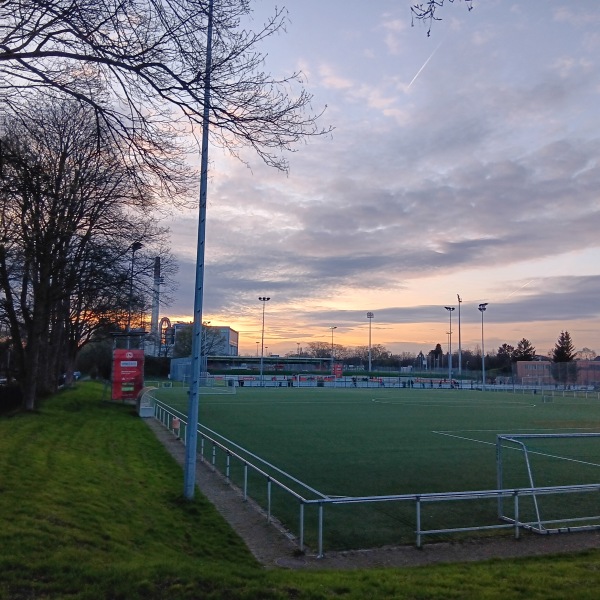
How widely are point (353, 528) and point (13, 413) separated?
17.7 meters

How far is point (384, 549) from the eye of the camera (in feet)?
31.8

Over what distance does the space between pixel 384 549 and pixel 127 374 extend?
28.0 meters

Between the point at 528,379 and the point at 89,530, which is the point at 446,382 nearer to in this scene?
the point at 528,379

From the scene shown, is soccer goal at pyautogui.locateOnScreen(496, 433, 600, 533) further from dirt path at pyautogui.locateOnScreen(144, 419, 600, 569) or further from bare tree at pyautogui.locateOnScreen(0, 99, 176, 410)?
bare tree at pyautogui.locateOnScreen(0, 99, 176, 410)

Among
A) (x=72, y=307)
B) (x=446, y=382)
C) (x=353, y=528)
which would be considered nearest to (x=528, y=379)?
(x=446, y=382)

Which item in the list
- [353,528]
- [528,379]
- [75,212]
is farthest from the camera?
[528,379]

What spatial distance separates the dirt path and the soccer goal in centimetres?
47

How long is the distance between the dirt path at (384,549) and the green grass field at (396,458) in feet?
1.89

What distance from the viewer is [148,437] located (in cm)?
2266

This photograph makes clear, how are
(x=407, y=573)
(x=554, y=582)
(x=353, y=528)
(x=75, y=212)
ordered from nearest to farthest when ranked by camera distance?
(x=554, y=582), (x=407, y=573), (x=353, y=528), (x=75, y=212)

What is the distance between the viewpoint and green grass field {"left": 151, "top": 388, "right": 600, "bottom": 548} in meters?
12.0

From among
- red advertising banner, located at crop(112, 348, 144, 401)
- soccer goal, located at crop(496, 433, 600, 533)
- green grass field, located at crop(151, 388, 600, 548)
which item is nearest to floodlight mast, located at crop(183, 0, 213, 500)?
green grass field, located at crop(151, 388, 600, 548)

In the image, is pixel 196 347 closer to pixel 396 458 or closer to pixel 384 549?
pixel 384 549

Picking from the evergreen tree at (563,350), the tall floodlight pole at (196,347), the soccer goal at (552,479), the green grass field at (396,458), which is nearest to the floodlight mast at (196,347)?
the tall floodlight pole at (196,347)
